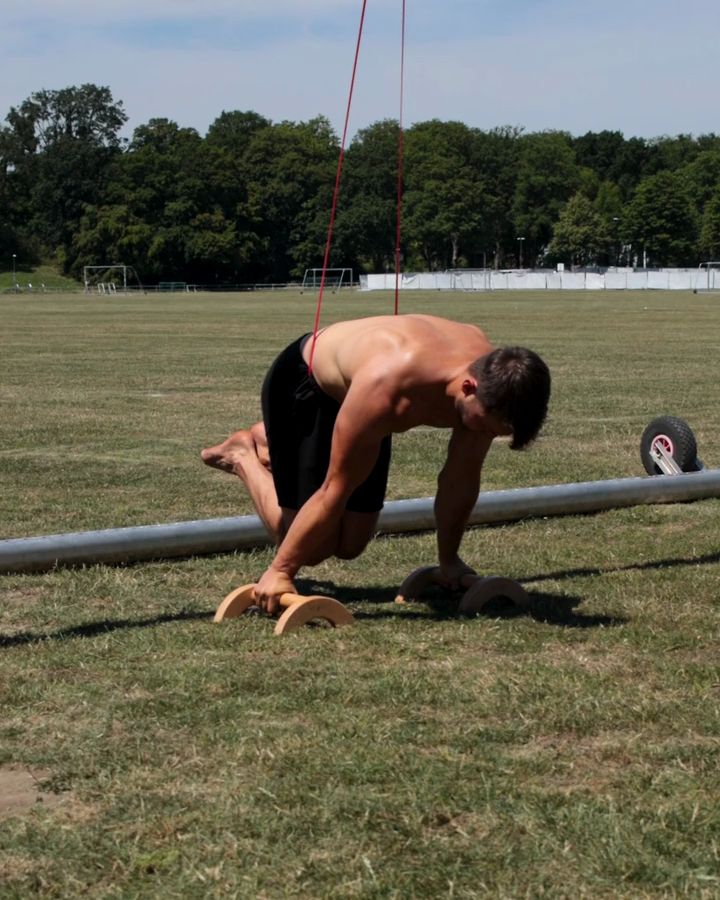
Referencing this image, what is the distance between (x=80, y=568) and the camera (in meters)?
7.27

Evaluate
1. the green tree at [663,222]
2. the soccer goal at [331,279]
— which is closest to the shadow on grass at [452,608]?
the soccer goal at [331,279]

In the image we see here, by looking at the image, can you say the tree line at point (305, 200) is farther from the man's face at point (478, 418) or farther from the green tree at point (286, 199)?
the man's face at point (478, 418)

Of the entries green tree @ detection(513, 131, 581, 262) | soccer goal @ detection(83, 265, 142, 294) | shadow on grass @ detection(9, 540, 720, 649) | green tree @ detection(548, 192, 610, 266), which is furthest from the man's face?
green tree @ detection(513, 131, 581, 262)

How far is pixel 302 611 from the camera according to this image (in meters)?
5.89

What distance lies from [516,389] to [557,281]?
113 m

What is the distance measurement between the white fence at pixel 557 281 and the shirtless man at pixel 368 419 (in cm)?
10064

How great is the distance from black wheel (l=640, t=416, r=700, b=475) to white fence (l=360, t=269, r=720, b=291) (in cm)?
9719

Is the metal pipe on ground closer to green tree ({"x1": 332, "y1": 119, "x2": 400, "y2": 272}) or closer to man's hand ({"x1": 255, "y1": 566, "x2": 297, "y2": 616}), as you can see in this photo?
man's hand ({"x1": 255, "y1": 566, "x2": 297, "y2": 616})

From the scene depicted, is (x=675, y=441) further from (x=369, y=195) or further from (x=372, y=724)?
(x=369, y=195)

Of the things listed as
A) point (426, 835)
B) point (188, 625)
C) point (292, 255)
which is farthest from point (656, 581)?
point (292, 255)

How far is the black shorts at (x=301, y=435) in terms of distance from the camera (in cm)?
632

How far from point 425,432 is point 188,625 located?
294 inches

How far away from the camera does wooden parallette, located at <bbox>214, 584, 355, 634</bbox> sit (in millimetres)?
5879

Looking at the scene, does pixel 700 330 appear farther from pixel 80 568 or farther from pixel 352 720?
pixel 352 720
